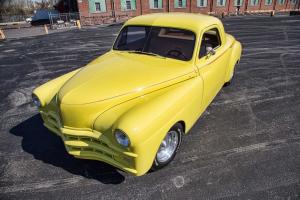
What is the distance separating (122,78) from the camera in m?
3.72

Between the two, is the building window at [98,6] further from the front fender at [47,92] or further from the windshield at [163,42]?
the front fender at [47,92]

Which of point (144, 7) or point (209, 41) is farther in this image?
point (144, 7)

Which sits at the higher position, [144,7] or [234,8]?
[144,7]

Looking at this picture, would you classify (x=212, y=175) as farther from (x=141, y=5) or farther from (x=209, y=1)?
(x=209, y=1)

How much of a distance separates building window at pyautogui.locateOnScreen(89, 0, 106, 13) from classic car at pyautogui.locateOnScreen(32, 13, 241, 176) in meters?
26.9

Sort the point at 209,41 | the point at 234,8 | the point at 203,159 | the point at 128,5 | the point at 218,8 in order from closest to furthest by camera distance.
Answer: the point at 203,159 → the point at 209,41 → the point at 128,5 → the point at 218,8 → the point at 234,8

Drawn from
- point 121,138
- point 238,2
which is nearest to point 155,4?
point 238,2

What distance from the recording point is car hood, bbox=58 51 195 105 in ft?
11.2

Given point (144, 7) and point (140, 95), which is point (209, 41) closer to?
point (140, 95)

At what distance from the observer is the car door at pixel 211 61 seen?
13.9 ft

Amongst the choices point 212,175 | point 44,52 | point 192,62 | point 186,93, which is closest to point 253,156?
point 212,175

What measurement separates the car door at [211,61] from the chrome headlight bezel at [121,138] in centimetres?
194

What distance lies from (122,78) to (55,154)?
178cm

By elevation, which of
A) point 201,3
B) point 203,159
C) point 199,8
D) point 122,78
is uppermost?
point 201,3
